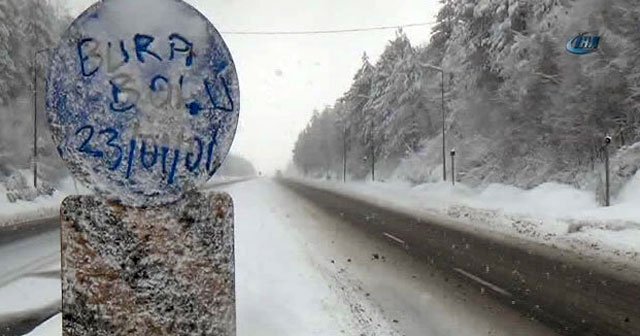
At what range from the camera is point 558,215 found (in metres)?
18.6

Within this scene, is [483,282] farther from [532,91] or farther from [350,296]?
[532,91]

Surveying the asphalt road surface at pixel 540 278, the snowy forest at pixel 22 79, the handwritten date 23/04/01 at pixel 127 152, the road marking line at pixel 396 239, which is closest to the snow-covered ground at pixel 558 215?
the asphalt road surface at pixel 540 278

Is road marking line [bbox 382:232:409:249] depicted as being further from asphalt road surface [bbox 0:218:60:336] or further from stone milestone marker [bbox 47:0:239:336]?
stone milestone marker [bbox 47:0:239:336]

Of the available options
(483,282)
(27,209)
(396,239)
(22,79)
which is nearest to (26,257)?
(396,239)

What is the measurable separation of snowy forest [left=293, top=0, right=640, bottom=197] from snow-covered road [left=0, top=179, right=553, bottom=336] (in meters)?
11.7

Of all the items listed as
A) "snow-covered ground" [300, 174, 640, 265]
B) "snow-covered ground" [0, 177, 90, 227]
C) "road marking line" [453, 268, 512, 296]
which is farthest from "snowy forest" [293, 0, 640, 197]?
"snow-covered ground" [0, 177, 90, 227]

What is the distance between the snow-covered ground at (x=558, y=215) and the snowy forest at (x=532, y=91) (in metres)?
1.32

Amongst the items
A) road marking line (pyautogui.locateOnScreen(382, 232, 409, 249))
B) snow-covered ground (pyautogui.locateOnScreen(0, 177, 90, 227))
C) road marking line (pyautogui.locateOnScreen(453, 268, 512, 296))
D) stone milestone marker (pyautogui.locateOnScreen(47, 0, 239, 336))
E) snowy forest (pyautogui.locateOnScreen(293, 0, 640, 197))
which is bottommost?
snow-covered ground (pyautogui.locateOnScreen(0, 177, 90, 227))

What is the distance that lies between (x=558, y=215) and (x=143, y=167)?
17.5 meters

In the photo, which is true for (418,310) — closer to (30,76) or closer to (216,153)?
(216,153)

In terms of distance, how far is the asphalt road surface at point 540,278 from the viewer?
7.04 metres

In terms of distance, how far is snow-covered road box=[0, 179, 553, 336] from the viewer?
664 cm

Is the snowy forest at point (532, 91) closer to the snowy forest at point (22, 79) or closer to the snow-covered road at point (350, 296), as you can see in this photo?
the snow-covered road at point (350, 296)

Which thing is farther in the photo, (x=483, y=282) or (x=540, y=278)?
(x=540, y=278)
